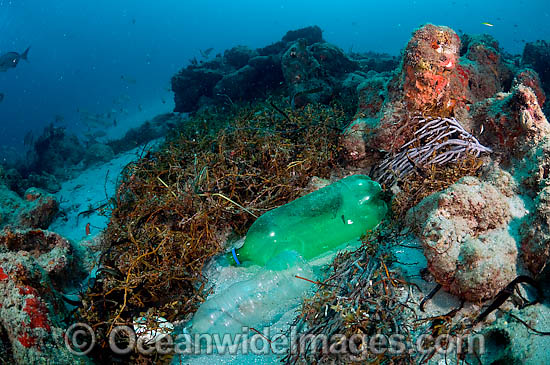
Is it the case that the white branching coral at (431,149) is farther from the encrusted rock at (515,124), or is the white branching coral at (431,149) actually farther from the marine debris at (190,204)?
the marine debris at (190,204)

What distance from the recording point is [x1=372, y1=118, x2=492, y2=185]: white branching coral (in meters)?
2.86

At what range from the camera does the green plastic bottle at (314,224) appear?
103 inches

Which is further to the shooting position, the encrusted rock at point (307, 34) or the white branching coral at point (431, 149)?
the encrusted rock at point (307, 34)

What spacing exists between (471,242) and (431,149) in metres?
1.64

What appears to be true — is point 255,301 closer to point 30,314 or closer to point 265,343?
point 265,343

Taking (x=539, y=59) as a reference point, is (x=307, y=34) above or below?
above

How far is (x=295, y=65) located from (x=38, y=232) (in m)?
6.80

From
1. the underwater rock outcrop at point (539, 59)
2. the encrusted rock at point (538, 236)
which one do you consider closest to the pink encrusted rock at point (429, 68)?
the encrusted rock at point (538, 236)

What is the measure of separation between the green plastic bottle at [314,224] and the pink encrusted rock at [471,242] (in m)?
0.97

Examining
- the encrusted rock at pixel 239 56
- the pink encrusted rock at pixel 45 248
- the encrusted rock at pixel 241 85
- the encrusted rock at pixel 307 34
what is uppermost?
the encrusted rock at pixel 307 34

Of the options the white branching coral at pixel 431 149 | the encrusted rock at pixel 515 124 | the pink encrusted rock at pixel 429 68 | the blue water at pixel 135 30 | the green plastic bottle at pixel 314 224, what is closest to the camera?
the encrusted rock at pixel 515 124

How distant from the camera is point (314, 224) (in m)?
2.71

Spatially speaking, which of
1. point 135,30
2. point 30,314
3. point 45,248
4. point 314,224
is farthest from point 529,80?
point 135,30

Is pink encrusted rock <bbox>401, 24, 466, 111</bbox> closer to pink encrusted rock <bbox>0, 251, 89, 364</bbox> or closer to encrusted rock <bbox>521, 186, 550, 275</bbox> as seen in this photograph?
encrusted rock <bbox>521, 186, 550, 275</bbox>
